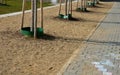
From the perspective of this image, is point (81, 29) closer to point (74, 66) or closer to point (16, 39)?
point (16, 39)

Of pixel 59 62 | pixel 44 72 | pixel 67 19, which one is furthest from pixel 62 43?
pixel 67 19

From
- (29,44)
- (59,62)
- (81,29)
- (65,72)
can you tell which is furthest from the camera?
(81,29)

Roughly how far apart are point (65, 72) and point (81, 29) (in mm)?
7358

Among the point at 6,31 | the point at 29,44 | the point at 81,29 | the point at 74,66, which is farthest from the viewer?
A: the point at 81,29

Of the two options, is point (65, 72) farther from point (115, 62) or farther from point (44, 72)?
point (115, 62)

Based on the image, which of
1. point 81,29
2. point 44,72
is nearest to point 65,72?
point 44,72

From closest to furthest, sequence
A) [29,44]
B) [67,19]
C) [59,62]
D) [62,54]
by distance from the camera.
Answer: [59,62], [62,54], [29,44], [67,19]

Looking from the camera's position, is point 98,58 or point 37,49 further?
point 37,49

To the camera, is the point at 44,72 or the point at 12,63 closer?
the point at 44,72

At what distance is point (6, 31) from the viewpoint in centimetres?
1273

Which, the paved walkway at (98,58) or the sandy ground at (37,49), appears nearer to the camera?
the paved walkway at (98,58)

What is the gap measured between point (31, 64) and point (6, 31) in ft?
15.1

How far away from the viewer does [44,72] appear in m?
7.74

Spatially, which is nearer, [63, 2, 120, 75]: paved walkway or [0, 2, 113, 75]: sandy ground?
[63, 2, 120, 75]: paved walkway
